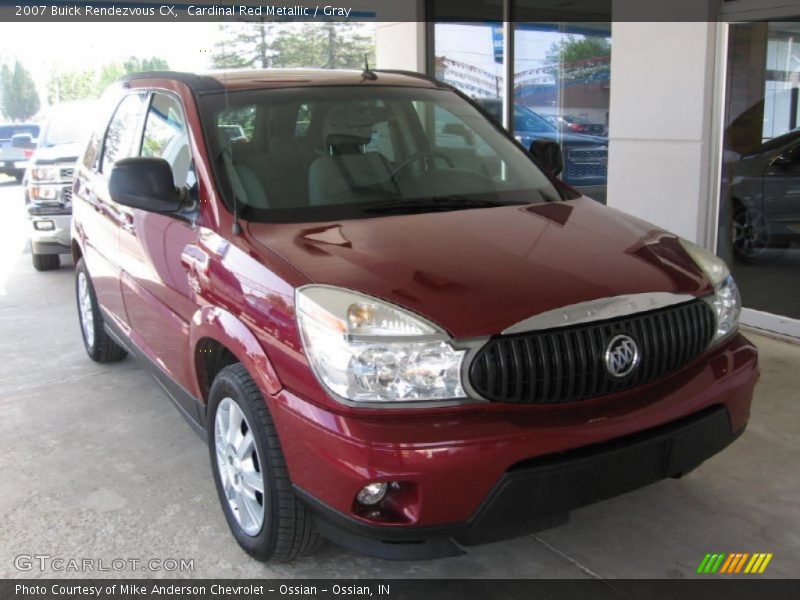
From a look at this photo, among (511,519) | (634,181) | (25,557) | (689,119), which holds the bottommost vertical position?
(25,557)

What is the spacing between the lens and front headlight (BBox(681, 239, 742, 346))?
271 cm

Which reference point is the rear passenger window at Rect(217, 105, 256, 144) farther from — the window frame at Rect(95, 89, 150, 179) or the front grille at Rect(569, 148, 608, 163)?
the front grille at Rect(569, 148, 608, 163)

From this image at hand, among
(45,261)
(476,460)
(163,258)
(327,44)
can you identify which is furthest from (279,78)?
(327,44)

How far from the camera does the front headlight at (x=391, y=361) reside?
2225 mm

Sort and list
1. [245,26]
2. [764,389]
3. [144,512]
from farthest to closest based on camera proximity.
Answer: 1. [245,26]
2. [764,389]
3. [144,512]

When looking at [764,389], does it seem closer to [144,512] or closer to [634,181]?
[634,181]

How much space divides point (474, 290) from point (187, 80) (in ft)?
6.18

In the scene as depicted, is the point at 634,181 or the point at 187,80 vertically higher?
the point at 187,80

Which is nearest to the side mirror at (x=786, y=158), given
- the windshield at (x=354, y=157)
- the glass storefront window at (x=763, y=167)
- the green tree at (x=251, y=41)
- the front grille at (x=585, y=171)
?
the glass storefront window at (x=763, y=167)

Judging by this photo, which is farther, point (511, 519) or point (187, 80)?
point (187, 80)

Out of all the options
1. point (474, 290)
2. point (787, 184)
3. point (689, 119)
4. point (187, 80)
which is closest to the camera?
point (474, 290)

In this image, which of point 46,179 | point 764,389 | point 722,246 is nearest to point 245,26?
point 46,179

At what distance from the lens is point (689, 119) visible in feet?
18.2

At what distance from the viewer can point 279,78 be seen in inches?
142
